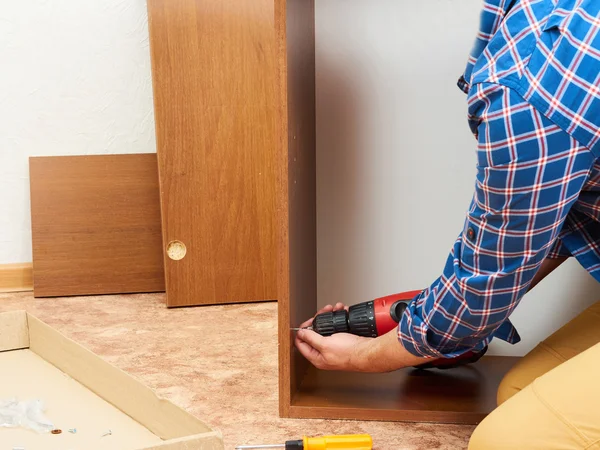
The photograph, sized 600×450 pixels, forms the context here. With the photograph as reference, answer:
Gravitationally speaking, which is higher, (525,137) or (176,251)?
(525,137)

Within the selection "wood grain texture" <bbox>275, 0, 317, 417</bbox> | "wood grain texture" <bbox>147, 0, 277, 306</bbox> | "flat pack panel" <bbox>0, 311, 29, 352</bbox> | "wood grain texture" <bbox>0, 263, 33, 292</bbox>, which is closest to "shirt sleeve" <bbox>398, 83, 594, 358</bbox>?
"wood grain texture" <bbox>275, 0, 317, 417</bbox>

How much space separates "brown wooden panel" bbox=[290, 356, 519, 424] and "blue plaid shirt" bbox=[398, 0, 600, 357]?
28 centimetres

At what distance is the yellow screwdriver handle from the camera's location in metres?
0.99

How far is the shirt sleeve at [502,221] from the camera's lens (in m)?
0.81

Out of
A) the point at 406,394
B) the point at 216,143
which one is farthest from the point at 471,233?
the point at 216,143

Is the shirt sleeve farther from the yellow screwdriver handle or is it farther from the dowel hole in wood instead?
the dowel hole in wood

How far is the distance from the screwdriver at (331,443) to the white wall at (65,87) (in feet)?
4.09

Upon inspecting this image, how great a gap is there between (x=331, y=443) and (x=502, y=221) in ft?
1.22

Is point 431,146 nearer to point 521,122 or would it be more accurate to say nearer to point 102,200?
point 521,122

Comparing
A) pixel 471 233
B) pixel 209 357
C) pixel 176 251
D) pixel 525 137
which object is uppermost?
pixel 525 137

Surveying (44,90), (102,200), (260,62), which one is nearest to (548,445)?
(260,62)

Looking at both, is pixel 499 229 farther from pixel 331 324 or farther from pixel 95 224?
pixel 95 224

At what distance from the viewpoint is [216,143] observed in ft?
6.23

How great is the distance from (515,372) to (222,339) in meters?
0.70
